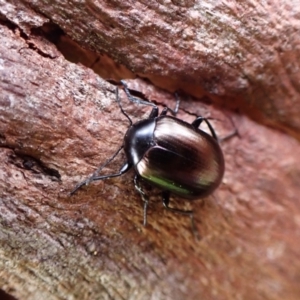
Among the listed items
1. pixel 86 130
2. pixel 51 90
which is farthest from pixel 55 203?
pixel 51 90

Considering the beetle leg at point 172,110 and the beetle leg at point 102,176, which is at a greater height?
the beetle leg at point 172,110

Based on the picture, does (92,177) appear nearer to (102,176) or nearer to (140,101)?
(102,176)

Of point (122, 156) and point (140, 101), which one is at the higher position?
point (140, 101)


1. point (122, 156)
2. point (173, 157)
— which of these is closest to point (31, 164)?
point (122, 156)

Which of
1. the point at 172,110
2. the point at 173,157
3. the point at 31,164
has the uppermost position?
Result: the point at 172,110

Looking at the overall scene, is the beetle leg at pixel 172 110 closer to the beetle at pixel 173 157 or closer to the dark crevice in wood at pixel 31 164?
the beetle at pixel 173 157

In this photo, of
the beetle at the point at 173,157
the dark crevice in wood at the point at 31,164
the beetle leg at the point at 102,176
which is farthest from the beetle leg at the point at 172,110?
the dark crevice in wood at the point at 31,164

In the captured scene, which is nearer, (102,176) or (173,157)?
(102,176)
